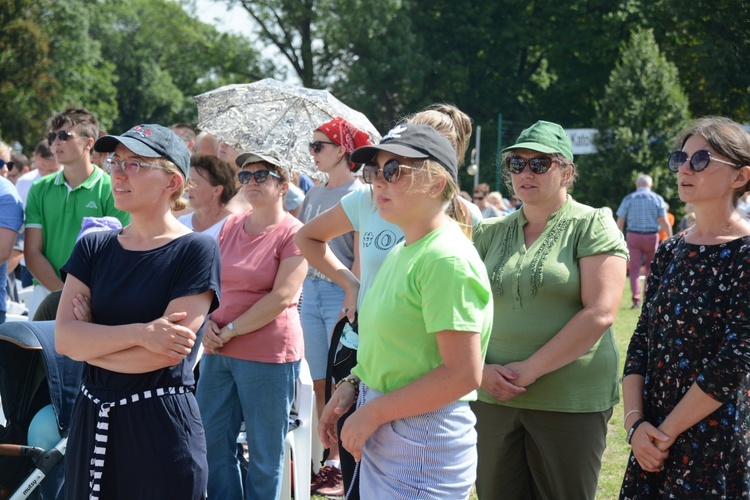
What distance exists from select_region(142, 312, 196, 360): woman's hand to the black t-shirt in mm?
95

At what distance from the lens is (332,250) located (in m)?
5.23

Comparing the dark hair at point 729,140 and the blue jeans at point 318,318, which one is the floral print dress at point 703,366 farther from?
the blue jeans at point 318,318

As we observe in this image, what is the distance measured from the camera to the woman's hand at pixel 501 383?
10.7 ft

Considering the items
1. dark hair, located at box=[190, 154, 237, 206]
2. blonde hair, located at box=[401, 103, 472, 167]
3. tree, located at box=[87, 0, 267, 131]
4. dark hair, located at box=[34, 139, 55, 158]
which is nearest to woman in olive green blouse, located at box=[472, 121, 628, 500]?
blonde hair, located at box=[401, 103, 472, 167]

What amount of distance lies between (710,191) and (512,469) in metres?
1.38

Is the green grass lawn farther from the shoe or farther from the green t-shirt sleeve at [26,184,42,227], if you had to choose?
the green t-shirt sleeve at [26,184,42,227]

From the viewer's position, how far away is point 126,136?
301 centimetres

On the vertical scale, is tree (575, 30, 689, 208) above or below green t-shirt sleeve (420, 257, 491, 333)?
above

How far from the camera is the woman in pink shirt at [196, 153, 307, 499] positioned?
4.34 m

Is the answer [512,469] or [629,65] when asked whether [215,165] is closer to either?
[512,469]

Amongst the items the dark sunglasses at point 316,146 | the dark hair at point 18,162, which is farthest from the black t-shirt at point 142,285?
the dark hair at point 18,162

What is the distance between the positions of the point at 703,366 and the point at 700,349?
0.19ft

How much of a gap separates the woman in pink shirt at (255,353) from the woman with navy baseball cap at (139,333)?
1262mm

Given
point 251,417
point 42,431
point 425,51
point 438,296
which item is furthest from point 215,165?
point 425,51
